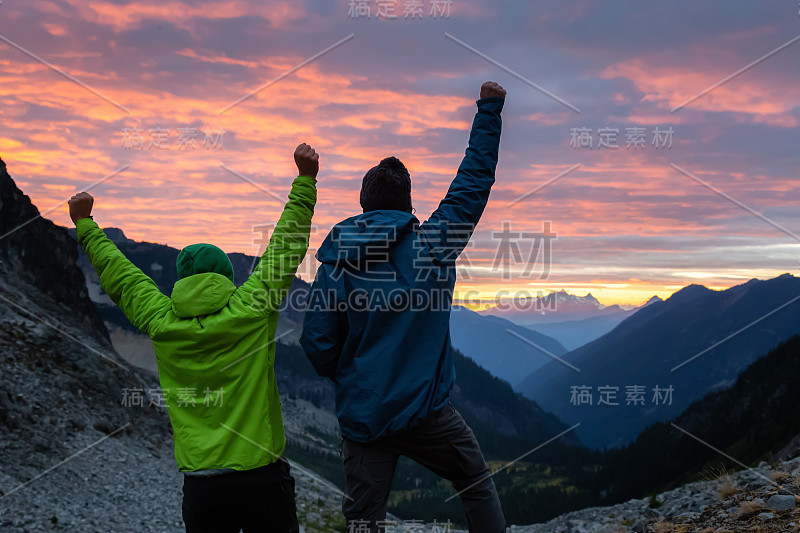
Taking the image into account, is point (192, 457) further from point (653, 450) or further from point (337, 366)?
point (653, 450)

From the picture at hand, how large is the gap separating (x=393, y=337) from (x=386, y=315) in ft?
0.55

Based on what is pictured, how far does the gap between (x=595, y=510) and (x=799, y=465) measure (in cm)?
1077

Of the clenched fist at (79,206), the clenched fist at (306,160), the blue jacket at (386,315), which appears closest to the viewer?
the blue jacket at (386,315)

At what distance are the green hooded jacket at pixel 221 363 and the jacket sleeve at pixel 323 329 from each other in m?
0.28

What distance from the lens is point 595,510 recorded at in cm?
2184

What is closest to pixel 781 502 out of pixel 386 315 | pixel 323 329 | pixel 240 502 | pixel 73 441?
pixel 386 315

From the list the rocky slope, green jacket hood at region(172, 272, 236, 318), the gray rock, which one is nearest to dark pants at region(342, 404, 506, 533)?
green jacket hood at region(172, 272, 236, 318)

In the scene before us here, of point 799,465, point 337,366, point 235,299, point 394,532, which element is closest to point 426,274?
point 337,366

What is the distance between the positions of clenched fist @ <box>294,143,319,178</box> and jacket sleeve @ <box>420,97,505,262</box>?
1033 mm

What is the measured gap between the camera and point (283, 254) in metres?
4.84

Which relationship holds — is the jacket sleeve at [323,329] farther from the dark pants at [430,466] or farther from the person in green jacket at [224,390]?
the dark pants at [430,466]

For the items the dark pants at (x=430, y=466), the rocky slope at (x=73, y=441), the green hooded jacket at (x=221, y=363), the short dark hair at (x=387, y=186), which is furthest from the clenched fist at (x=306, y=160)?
the rocky slope at (x=73, y=441)

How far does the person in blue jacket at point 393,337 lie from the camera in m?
4.54

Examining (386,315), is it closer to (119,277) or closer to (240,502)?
(240,502)
